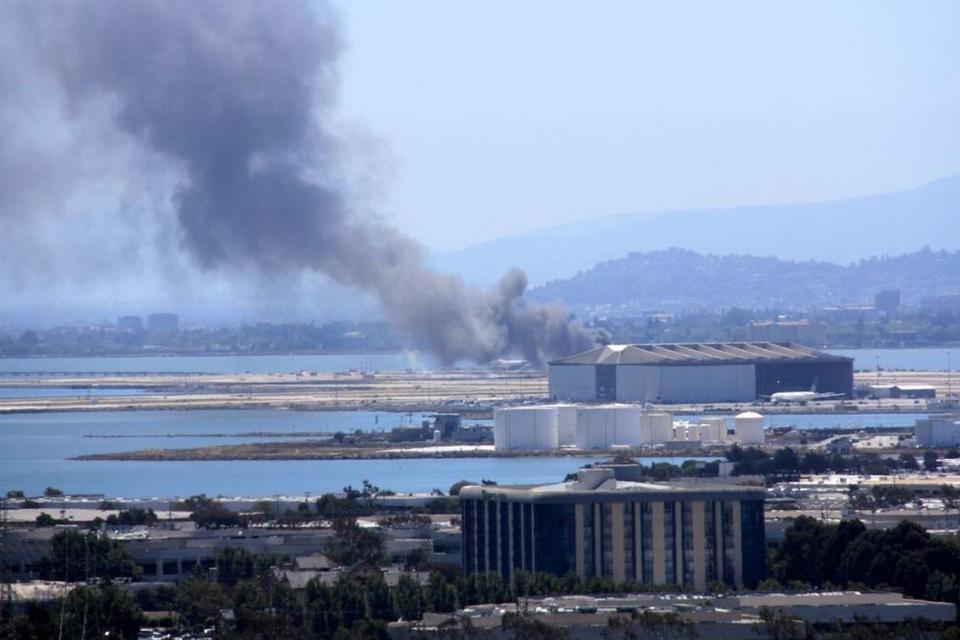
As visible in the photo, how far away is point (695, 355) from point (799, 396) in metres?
4.10

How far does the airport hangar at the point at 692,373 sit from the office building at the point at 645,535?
4926 cm

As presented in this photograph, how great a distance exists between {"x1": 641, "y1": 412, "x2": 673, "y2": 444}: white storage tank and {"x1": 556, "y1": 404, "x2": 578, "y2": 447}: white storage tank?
169 cm

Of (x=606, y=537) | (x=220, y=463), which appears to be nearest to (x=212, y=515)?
(x=606, y=537)

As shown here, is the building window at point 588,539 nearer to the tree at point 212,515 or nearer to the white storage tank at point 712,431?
the tree at point 212,515

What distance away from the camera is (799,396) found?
266 ft

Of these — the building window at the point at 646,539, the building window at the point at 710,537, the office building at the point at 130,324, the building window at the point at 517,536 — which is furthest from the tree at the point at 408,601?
the office building at the point at 130,324

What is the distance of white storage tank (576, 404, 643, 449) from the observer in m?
63.9

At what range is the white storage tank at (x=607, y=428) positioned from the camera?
6388cm

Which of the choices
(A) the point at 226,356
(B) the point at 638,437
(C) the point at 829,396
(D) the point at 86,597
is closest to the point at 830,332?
(A) the point at 226,356

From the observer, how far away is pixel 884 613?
2566 cm

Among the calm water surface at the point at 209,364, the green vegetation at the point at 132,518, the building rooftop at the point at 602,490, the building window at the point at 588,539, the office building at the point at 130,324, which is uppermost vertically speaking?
the office building at the point at 130,324

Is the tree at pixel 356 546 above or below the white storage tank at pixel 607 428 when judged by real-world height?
below

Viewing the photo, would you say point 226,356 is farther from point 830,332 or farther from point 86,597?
point 86,597

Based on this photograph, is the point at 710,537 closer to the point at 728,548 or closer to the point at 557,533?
the point at 728,548
